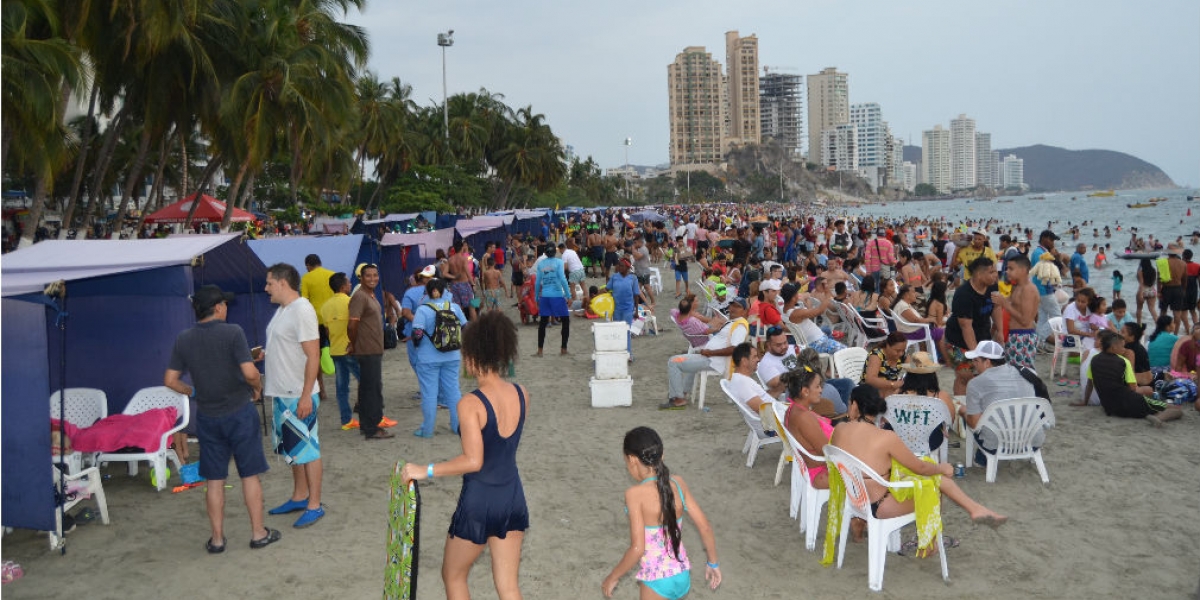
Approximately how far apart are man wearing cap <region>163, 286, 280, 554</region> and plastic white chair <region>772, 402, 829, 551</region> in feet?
11.1

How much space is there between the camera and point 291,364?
573 cm

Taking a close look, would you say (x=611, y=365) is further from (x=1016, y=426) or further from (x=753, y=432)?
(x=1016, y=426)

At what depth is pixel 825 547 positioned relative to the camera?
17.3 ft

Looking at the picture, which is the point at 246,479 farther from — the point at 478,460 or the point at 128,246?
the point at 128,246

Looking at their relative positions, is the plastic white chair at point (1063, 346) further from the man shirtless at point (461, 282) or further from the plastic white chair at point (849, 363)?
the man shirtless at point (461, 282)

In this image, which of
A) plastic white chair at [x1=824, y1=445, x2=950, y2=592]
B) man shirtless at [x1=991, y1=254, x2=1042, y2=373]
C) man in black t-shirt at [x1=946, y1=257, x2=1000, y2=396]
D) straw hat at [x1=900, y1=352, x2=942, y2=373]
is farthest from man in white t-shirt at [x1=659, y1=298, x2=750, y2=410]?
plastic white chair at [x1=824, y1=445, x2=950, y2=592]

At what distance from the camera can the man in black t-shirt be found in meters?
8.00

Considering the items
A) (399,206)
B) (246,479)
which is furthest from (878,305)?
(399,206)

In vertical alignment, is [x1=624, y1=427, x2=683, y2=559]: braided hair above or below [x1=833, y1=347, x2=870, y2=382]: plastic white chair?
above

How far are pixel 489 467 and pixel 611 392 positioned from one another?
5.82 m

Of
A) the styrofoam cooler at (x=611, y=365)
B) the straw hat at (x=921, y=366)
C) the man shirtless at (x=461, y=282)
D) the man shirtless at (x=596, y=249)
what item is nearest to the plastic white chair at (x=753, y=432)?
the straw hat at (x=921, y=366)

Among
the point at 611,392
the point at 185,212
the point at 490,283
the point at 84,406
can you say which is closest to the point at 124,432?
the point at 84,406

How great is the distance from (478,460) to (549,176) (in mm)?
64003

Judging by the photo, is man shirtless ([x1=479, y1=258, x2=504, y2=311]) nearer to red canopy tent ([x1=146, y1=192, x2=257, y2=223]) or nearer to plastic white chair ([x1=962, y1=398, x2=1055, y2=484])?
plastic white chair ([x1=962, y1=398, x2=1055, y2=484])
